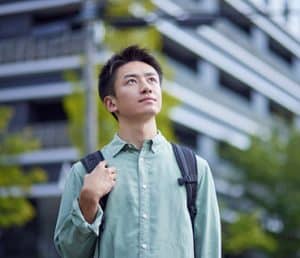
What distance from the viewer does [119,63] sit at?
2984 mm

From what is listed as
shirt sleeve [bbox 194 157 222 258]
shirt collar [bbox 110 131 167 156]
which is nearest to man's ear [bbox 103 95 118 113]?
shirt collar [bbox 110 131 167 156]

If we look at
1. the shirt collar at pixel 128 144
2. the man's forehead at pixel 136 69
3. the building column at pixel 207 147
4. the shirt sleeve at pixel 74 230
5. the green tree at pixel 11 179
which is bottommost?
the shirt sleeve at pixel 74 230

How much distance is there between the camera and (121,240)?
107 inches

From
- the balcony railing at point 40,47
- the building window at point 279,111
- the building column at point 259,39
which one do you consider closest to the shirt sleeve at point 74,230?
the balcony railing at point 40,47

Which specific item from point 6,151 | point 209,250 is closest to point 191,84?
point 6,151

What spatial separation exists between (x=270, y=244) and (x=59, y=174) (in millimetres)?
7215

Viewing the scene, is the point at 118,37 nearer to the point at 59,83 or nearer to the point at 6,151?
the point at 6,151

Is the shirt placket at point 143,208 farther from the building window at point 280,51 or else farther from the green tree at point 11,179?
the building window at point 280,51

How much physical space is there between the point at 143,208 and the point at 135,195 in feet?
0.18

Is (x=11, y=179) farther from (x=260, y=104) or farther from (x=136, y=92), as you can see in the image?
(x=260, y=104)

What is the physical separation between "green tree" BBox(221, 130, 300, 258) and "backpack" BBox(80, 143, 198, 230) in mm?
21751

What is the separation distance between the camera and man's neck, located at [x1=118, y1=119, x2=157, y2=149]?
2908 mm

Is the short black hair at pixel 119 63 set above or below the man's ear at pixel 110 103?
above

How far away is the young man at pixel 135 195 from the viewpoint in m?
2.71
